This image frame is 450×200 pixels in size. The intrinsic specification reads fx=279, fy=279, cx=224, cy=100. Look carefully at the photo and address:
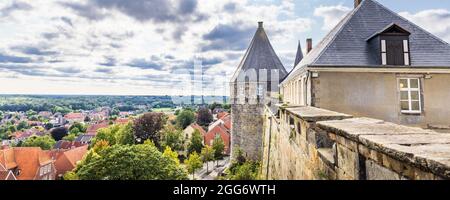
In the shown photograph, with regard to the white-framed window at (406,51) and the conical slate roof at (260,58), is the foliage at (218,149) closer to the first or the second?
the conical slate roof at (260,58)

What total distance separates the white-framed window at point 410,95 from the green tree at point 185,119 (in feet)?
119

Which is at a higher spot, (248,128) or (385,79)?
(385,79)

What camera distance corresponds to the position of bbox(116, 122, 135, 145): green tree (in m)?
27.2

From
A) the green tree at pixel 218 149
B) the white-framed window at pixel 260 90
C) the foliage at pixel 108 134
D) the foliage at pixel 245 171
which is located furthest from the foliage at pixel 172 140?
the white-framed window at pixel 260 90

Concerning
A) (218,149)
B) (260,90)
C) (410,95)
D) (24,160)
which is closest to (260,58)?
(260,90)

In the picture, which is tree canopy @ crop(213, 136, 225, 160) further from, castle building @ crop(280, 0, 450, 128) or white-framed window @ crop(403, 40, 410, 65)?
white-framed window @ crop(403, 40, 410, 65)

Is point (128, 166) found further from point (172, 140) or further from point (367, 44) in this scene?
point (172, 140)

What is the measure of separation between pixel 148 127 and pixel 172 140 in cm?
390

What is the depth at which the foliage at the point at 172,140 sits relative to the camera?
30425 mm

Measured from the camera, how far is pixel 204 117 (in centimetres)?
4562

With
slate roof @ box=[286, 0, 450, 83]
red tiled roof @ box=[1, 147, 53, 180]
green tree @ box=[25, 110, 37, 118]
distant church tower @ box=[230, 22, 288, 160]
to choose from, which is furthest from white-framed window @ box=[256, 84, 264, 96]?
green tree @ box=[25, 110, 37, 118]

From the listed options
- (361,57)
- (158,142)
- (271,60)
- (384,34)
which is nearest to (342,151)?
(361,57)

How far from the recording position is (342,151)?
6.27ft
